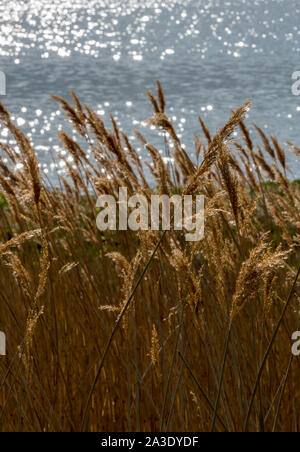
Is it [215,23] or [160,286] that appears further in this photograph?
[215,23]

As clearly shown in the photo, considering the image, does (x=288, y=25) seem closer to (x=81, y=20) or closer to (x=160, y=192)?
(x=81, y=20)

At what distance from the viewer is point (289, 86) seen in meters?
21.8

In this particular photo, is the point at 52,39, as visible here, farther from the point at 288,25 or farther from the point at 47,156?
the point at 47,156

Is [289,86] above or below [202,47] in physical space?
below

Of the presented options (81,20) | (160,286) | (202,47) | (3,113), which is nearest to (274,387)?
(160,286)

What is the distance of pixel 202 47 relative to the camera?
1240 inches

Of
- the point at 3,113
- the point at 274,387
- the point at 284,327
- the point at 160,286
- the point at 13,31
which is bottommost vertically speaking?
the point at 274,387

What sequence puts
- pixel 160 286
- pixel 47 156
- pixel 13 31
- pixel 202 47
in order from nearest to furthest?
pixel 160 286
pixel 47 156
pixel 202 47
pixel 13 31

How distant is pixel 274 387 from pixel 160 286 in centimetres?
64

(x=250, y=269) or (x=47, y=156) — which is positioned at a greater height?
(x=47, y=156)

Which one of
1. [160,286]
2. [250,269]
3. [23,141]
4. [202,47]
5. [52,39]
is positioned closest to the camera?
[250,269]

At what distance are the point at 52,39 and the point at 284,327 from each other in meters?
33.6

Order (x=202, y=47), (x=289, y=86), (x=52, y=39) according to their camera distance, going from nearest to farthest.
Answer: (x=289, y=86) → (x=202, y=47) → (x=52, y=39)

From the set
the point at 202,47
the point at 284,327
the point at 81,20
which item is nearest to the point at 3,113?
the point at 284,327
